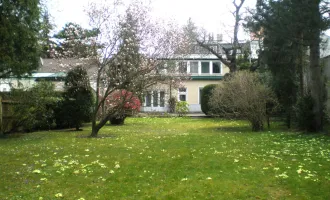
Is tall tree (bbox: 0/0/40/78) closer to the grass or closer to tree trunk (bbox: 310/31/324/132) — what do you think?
the grass

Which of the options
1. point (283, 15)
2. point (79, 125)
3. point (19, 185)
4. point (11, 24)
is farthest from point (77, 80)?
point (19, 185)

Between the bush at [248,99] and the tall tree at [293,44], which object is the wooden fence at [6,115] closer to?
the bush at [248,99]

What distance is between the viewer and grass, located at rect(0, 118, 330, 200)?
19.0ft

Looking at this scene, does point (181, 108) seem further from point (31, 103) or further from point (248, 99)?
point (31, 103)

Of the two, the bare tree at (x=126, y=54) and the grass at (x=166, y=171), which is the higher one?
the bare tree at (x=126, y=54)

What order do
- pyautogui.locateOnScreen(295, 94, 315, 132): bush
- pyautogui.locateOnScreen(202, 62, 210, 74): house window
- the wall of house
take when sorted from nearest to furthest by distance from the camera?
pyautogui.locateOnScreen(295, 94, 315, 132): bush → the wall of house → pyautogui.locateOnScreen(202, 62, 210, 74): house window

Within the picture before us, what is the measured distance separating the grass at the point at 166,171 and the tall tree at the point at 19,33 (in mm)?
4067

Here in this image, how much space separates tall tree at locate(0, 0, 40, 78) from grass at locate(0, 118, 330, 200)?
407 cm

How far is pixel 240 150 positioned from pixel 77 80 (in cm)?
1094

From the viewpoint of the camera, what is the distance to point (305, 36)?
1354 centimetres

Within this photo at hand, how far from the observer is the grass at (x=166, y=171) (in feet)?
19.0

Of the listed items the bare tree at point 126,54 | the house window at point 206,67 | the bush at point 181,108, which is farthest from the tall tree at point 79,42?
the house window at point 206,67

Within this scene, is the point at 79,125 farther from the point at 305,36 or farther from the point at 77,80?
the point at 305,36

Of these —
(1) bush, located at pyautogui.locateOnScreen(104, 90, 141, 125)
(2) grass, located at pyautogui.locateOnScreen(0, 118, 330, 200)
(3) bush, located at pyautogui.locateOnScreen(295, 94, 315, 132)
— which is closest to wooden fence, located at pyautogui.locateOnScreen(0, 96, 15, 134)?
(1) bush, located at pyautogui.locateOnScreen(104, 90, 141, 125)
